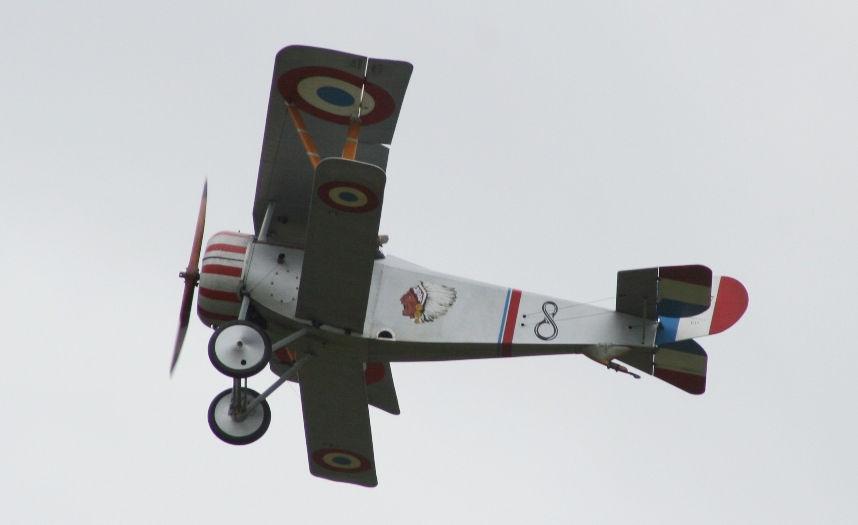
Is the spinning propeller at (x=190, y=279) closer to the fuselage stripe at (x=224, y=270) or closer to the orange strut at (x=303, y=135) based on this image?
the fuselage stripe at (x=224, y=270)

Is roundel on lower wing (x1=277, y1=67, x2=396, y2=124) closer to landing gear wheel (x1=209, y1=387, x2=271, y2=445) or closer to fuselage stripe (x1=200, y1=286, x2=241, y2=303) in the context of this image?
fuselage stripe (x1=200, y1=286, x2=241, y2=303)

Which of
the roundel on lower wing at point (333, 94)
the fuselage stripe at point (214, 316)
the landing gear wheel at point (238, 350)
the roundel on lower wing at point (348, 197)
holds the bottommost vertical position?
the landing gear wheel at point (238, 350)

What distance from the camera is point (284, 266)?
1516 cm

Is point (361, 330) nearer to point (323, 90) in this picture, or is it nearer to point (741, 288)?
point (323, 90)

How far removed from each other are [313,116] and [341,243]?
4.67ft

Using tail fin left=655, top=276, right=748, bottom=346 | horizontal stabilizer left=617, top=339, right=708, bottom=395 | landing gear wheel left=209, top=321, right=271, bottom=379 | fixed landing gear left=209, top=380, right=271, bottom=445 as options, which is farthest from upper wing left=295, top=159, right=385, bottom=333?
tail fin left=655, top=276, right=748, bottom=346

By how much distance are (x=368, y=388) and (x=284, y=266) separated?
7.83ft

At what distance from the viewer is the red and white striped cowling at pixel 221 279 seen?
591 inches

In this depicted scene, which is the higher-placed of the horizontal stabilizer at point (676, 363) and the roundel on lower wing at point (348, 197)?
the roundel on lower wing at point (348, 197)

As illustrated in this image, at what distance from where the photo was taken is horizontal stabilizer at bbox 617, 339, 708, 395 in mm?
14898

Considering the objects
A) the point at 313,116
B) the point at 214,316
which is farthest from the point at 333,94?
the point at 214,316

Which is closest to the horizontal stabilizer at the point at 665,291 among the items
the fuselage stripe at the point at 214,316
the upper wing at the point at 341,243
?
the upper wing at the point at 341,243

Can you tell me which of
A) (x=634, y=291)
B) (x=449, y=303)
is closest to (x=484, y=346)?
(x=449, y=303)

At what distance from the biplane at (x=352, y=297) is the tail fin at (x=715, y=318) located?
0.01m
